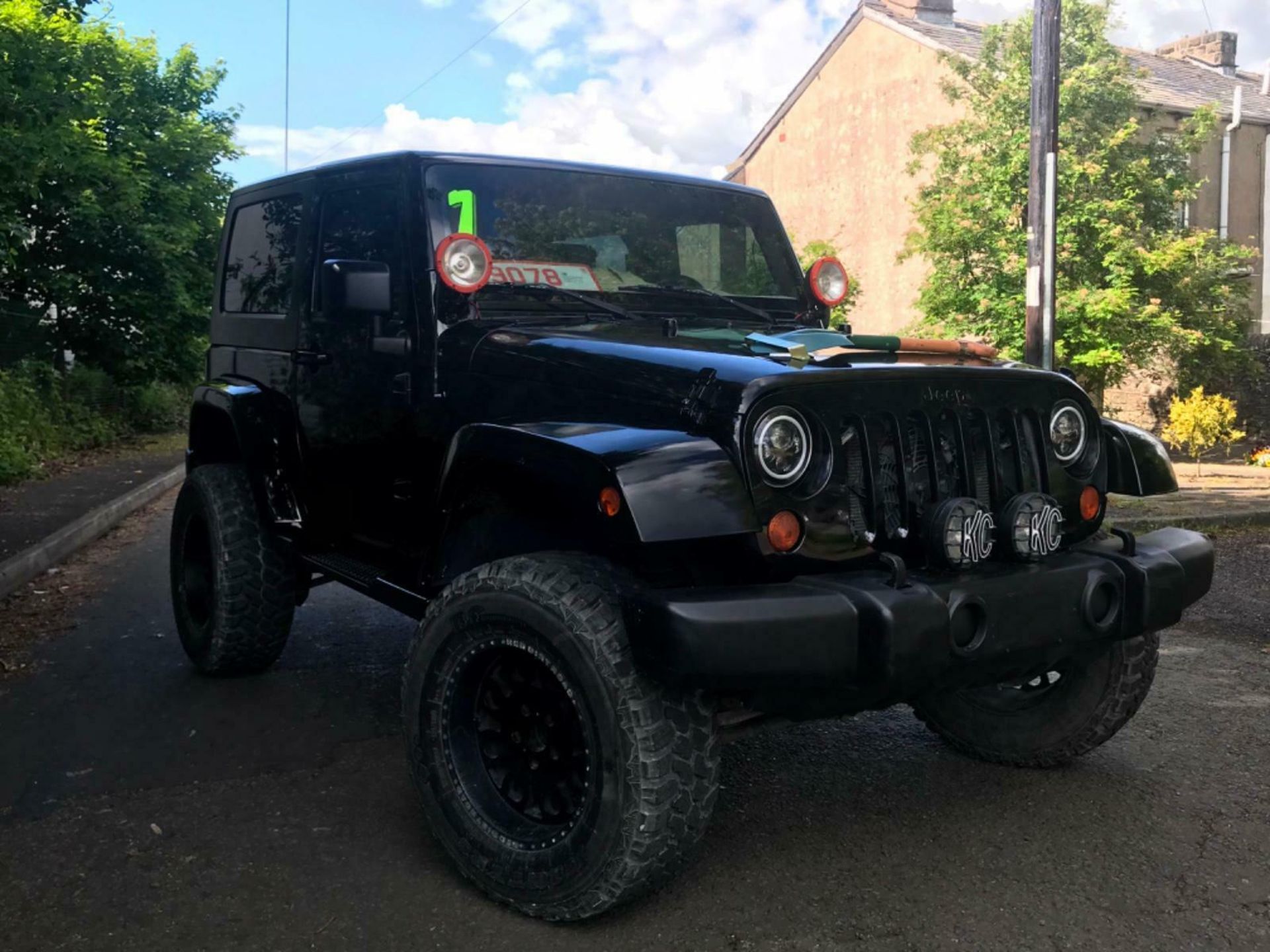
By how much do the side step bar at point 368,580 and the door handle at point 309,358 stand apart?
2.30 feet

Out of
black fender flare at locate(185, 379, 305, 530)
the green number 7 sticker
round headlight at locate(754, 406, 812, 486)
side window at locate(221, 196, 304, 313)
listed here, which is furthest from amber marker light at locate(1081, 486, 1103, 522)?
side window at locate(221, 196, 304, 313)

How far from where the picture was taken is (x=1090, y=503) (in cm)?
342

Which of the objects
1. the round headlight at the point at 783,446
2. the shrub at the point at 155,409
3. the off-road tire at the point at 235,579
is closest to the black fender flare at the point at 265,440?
the off-road tire at the point at 235,579

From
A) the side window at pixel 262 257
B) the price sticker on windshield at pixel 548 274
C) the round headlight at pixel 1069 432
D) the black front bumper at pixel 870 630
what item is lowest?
the black front bumper at pixel 870 630

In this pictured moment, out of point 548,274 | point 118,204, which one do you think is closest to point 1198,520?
point 548,274

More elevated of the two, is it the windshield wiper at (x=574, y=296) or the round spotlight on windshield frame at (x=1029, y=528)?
the windshield wiper at (x=574, y=296)

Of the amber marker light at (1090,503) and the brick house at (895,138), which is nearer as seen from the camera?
the amber marker light at (1090,503)

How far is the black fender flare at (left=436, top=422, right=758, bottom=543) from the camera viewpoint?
2592 mm

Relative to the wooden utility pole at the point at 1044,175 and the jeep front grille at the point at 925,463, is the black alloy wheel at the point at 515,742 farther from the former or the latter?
the wooden utility pole at the point at 1044,175

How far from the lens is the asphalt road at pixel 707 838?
111 inches

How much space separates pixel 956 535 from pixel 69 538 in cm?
789

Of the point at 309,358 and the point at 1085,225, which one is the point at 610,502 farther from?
the point at 1085,225

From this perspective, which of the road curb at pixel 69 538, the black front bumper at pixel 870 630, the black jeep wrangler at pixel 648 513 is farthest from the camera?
the road curb at pixel 69 538

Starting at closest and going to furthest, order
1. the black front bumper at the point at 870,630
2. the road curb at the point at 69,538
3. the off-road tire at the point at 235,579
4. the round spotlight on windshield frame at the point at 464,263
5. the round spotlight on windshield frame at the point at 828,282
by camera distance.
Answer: the black front bumper at the point at 870,630 < the round spotlight on windshield frame at the point at 464,263 < the round spotlight on windshield frame at the point at 828,282 < the off-road tire at the point at 235,579 < the road curb at the point at 69,538
